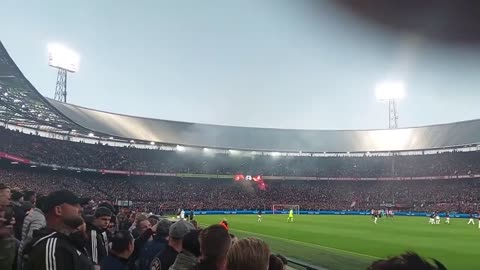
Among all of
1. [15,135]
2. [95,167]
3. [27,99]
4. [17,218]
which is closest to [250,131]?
[95,167]

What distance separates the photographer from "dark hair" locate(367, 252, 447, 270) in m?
1.68

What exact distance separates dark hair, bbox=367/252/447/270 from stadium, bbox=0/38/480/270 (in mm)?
44290

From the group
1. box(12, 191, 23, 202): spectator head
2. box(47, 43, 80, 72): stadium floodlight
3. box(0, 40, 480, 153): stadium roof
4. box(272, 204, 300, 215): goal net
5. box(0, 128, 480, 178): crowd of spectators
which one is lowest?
box(272, 204, 300, 215): goal net

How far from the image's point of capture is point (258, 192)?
80500 millimetres

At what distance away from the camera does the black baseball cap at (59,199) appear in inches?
159

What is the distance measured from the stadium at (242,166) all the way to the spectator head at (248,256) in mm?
43046

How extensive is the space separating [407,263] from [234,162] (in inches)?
3314

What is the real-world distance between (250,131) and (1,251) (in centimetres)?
8870

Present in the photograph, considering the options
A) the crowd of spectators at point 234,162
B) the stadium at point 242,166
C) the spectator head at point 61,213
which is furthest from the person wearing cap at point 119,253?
the crowd of spectators at point 234,162

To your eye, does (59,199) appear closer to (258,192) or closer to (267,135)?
(258,192)

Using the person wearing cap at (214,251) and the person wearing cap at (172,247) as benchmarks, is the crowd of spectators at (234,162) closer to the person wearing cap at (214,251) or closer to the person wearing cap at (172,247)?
the person wearing cap at (172,247)

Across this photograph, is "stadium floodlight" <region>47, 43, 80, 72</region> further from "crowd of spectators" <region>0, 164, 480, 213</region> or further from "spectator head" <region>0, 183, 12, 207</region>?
"spectator head" <region>0, 183, 12, 207</region>

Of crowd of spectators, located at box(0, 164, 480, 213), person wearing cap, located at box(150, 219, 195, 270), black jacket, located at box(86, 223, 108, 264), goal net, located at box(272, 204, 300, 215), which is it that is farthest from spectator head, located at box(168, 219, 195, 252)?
goal net, located at box(272, 204, 300, 215)

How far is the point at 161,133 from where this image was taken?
8106 centimetres
